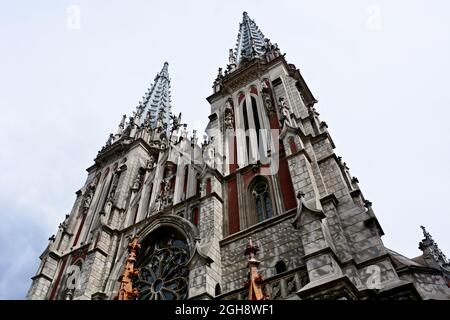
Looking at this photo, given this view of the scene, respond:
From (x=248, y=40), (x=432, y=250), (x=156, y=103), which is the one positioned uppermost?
(x=156, y=103)

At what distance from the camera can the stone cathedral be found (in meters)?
9.86

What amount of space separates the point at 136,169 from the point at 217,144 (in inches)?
293

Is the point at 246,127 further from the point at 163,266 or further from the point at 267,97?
the point at 163,266

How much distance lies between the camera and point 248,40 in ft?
97.2

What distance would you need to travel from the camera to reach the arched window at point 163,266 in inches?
531

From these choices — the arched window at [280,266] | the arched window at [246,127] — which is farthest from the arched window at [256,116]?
the arched window at [280,266]

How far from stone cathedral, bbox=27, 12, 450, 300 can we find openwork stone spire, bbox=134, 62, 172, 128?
7.36m

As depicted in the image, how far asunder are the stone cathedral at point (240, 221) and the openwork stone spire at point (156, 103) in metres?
7.36

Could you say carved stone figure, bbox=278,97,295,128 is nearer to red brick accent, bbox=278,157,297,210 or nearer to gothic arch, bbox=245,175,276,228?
red brick accent, bbox=278,157,297,210

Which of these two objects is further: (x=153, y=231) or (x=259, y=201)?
(x=153, y=231)

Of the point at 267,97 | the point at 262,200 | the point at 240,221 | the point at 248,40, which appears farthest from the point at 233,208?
the point at 248,40

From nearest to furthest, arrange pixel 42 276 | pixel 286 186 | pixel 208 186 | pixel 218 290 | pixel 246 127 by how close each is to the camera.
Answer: pixel 218 290 → pixel 286 186 → pixel 208 186 → pixel 42 276 → pixel 246 127

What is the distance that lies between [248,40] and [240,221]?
2018 centimetres

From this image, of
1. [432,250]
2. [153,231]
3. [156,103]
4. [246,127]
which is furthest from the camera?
[156,103]
